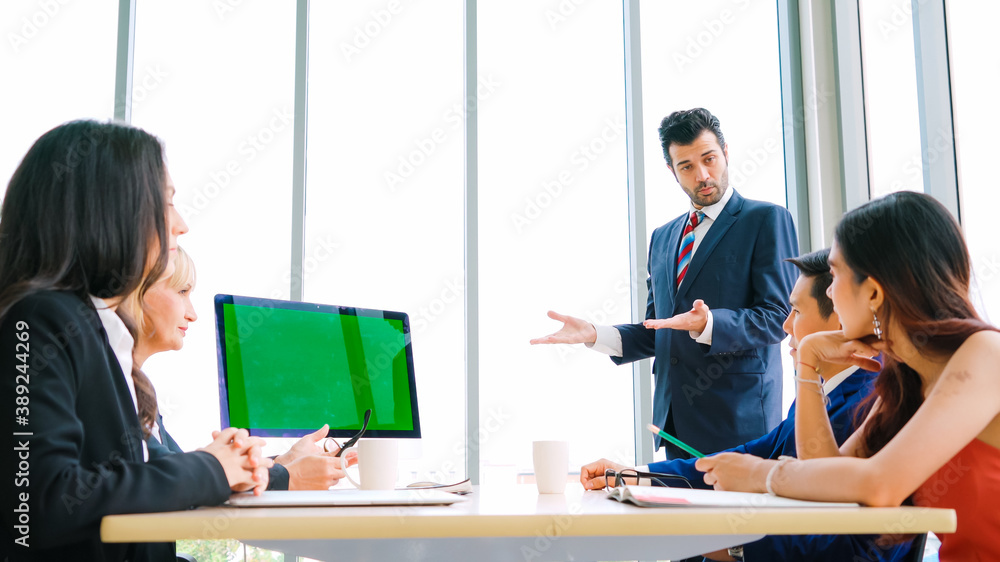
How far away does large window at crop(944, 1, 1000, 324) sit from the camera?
8.25ft

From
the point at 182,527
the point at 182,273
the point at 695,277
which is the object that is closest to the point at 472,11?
the point at 695,277

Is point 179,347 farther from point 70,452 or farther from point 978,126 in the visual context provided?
point 978,126

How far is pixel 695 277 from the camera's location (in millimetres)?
2631

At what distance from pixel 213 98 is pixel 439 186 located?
112cm

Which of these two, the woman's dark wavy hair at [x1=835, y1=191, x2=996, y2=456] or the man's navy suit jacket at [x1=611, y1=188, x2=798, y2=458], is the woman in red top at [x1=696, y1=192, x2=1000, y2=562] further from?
the man's navy suit jacket at [x1=611, y1=188, x2=798, y2=458]

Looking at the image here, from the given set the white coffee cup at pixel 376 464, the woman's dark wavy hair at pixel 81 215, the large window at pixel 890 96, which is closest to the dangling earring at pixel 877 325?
the white coffee cup at pixel 376 464

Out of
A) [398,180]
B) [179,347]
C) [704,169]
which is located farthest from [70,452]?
[398,180]

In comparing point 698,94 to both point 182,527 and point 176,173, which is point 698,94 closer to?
point 176,173

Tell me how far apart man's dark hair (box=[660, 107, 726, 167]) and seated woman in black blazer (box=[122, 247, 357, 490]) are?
1.68m

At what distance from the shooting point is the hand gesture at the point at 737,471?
1261 millimetres

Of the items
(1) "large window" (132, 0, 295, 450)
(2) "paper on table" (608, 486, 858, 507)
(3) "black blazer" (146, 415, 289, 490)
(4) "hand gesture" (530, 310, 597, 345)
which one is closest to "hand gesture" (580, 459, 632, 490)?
(2) "paper on table" (608, 486, 858, 507)

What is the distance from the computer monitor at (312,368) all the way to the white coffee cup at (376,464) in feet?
1.06

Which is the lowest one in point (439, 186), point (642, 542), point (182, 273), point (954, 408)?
point (642, 542)

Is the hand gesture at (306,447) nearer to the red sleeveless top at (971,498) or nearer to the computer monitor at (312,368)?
the computer monitor at (312,368)
